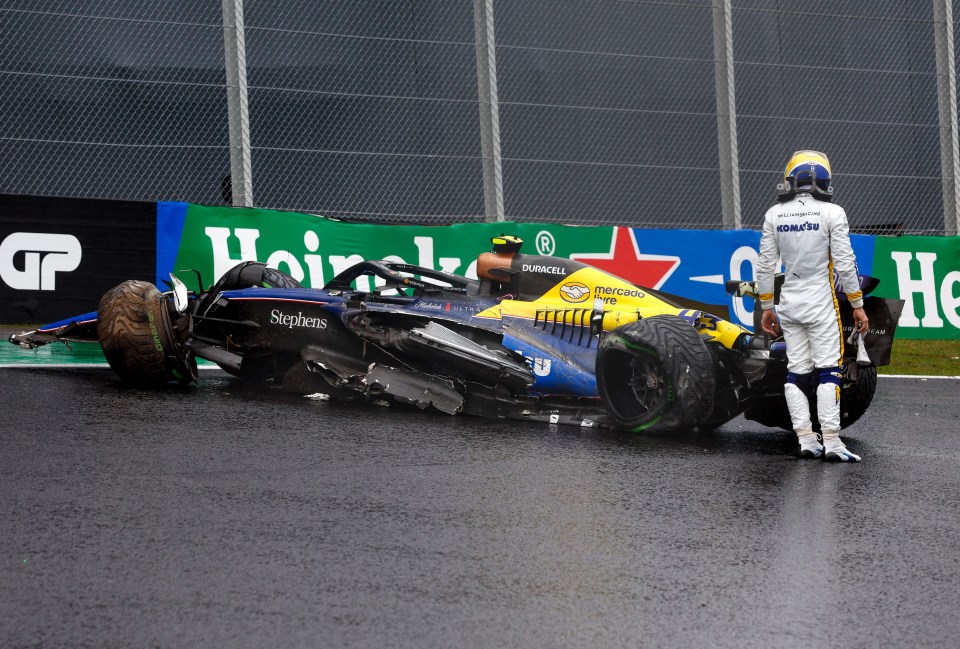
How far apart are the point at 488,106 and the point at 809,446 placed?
7433mm

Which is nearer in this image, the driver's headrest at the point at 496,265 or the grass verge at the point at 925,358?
the driver's headrest at the point at 496,265

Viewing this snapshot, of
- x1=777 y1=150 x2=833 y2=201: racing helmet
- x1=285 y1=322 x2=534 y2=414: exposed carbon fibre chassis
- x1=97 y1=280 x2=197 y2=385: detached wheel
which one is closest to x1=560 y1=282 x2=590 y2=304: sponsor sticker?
x1=285 y1=322 x2=534 y2=414: exposed carbon fibre chassis

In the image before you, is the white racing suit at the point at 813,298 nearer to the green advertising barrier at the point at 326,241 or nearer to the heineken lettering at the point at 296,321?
the heineken lettering at the point at 296,321

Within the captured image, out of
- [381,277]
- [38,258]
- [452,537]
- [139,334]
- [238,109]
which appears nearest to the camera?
[452,537]

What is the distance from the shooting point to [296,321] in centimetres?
848

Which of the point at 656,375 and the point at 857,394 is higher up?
the point at 656,375

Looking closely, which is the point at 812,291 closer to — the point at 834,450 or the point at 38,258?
the point at 834,450

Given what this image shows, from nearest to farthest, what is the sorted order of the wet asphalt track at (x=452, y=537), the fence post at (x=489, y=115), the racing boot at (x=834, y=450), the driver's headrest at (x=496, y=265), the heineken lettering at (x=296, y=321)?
the wet asphalt track at (x=452, y=537)
the racing boot at (x=834, y=450)
the driver's headrest at (x=496, y=265)
the heineken lettering at (x=296, y=321)
the fence post at (x=489, y=115)

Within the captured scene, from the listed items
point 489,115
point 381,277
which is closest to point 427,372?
point 381,277

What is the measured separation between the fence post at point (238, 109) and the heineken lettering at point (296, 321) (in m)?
4.10

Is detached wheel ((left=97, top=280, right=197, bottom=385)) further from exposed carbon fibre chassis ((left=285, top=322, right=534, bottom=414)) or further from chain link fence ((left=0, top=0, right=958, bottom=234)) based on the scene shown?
chain link fence ((left=0, top=0, right=958, bottom=234))

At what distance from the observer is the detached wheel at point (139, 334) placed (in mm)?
8586

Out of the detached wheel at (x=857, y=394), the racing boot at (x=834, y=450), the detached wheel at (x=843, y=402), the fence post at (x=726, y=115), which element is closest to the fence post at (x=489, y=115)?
the fence post at (x=726, y=115)

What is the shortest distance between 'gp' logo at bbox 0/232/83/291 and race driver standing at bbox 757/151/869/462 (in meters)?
7.21
